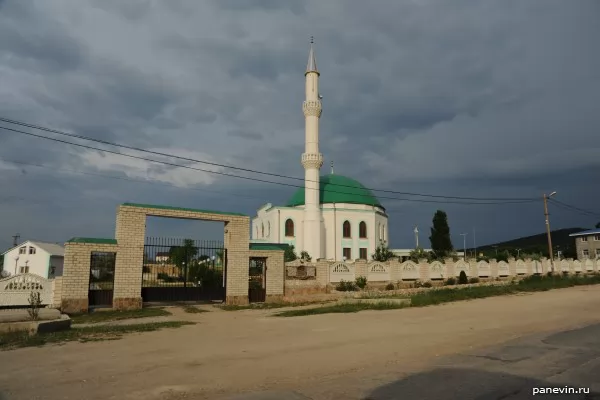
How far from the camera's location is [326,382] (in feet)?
18.8

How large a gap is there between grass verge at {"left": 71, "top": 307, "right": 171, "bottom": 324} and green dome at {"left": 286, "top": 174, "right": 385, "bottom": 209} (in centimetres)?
3396

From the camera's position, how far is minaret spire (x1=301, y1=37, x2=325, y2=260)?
4062 centimetres

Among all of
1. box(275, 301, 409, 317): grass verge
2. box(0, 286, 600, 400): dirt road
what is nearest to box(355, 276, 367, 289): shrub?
box(275, 301, 409, 317): grass verge

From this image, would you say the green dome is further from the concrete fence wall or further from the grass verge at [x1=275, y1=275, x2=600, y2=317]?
the grass verge at [x1=275, y1=275, x2=600, y2=317]

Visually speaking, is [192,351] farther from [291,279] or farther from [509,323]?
[291,279]

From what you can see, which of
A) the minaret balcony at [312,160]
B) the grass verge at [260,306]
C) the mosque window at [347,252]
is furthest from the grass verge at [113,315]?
the mosque window at [347,252]

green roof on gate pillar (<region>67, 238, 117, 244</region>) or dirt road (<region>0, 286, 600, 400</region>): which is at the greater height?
green roof on gate pillar (<region>67, 238, 117, 244</region>)

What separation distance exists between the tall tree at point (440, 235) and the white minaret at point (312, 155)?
13533mm

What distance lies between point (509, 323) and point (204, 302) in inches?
462

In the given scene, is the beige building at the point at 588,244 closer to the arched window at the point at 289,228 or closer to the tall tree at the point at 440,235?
the tall tree at the point at 440,235

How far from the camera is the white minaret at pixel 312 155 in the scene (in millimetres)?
40594

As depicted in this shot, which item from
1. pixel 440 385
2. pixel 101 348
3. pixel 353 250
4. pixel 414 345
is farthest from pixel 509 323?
pixel 353 250

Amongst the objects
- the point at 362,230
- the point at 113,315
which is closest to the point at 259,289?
the point at 113,315

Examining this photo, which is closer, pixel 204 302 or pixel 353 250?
pixel 204 302
